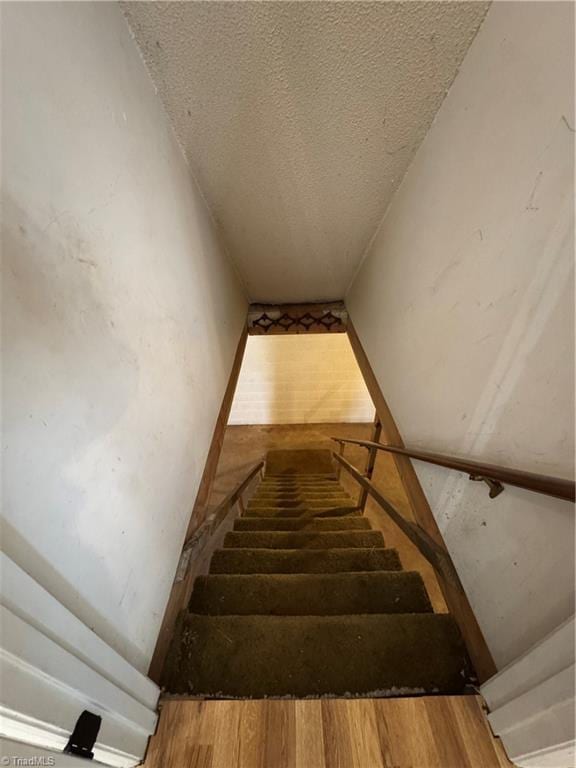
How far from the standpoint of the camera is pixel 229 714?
0.91 m

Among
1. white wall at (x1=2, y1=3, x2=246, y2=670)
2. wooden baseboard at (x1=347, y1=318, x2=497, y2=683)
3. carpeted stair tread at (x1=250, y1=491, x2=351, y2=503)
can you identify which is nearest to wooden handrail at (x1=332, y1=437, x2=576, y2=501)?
wooden baseboard at (x1=347, y1=318, x2=497, y2=683)

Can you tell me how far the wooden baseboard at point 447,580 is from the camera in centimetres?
101

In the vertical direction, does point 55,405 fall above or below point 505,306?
below

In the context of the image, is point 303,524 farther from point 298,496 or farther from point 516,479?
point 516,479

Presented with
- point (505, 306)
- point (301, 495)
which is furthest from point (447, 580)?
point (301, 495)

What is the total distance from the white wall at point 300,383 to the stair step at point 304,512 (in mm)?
1957

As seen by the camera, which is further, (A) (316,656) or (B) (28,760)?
(A) (316,656)

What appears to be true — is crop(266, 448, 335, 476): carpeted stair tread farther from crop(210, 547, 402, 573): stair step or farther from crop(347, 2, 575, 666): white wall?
crop(347, 2, 575, 666): white wall

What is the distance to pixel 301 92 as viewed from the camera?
1168 mm

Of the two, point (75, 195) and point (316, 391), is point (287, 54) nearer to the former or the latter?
point (75, 195)

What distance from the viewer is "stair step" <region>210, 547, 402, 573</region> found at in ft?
5.47

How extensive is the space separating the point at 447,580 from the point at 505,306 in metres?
1.04

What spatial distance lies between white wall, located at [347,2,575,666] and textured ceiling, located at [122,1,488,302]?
0.14 metres

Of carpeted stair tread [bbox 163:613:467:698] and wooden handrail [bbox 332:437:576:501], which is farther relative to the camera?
carpeted stair tread [bbox 163:613:467:698]
